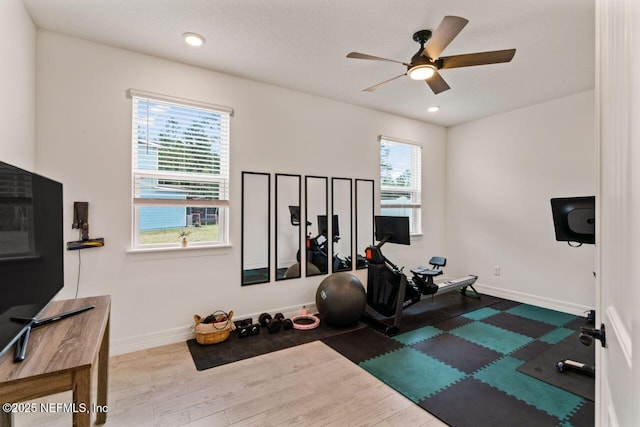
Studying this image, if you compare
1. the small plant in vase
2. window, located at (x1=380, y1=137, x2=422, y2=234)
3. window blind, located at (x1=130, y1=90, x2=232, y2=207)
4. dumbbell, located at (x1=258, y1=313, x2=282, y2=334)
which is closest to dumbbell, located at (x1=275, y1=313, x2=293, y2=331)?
dumbbell, located at (x1=258, y1=313, x2=282, y2=334)

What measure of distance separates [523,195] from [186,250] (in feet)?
15.5

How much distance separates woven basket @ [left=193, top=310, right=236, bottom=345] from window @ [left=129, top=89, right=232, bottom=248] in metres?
0.87

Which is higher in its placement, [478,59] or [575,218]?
[478,59]

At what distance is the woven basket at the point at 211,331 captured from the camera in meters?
3.00

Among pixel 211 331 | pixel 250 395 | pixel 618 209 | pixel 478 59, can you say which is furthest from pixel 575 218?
pixel 211 331

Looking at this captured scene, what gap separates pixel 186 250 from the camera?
3193 mm

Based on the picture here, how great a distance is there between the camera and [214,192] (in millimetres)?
3393

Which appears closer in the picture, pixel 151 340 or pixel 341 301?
pixel 151 340

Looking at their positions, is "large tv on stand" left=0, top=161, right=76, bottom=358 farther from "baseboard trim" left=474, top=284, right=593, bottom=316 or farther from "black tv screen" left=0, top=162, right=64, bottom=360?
"baseboard trim" left=474, top=284, right=593, bottom=316

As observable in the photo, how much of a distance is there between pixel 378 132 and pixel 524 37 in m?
2.24

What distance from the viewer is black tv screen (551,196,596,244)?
227 centimetres

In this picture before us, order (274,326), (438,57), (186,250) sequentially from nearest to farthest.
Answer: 1. (438,57)
2. (186,250)
3. (274,326)

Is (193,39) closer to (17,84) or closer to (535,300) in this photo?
(17,84)

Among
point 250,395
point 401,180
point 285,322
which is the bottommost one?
point 250,395
